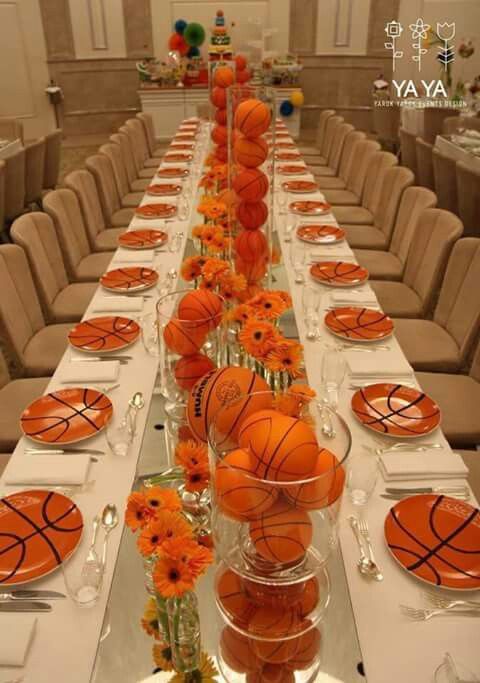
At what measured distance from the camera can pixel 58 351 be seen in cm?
247

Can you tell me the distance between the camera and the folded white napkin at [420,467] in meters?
1.40

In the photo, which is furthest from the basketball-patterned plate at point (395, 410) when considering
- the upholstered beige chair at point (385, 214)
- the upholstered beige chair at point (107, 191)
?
the upholstered beige chair at point (107, 191)

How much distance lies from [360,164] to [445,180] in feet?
2.43

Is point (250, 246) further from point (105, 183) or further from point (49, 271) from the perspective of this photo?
point (105, 183)

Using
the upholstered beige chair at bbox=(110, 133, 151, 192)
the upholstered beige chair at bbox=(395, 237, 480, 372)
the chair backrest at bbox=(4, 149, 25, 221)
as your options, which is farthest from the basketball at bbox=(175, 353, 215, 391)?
the chair backrest at bbox=(4, 149, 25, 221)

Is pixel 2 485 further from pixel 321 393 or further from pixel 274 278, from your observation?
pixel 274 278

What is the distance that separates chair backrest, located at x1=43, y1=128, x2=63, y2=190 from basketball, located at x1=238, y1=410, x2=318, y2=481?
5213mm

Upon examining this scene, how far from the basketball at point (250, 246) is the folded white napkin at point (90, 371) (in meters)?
0.63

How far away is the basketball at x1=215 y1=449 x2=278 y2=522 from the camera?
34.4 inches

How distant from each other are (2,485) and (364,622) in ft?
2.75

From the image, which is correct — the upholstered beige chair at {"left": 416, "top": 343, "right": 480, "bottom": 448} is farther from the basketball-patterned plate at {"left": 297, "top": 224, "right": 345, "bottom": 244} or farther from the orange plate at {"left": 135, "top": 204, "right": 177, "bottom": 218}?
the orange plate at {"left": 135, "top": 204, "right": 177, "bottom": 218}

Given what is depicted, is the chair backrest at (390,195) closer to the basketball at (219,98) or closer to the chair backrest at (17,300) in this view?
the basketball at (219,98)

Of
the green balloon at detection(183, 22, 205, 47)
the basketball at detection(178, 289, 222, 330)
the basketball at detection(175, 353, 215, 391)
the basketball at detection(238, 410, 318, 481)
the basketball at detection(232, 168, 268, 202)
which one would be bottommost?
the basketball at detection(175, 353, 215, 391)

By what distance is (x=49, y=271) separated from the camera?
2902mm
